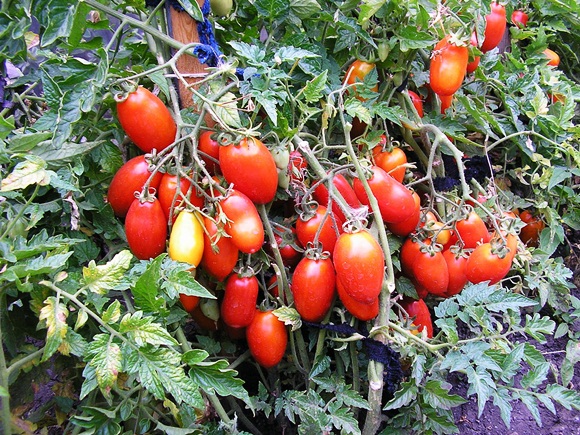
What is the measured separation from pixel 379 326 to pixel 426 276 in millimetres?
193

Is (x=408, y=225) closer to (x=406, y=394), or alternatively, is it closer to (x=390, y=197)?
(x=390, y=197)

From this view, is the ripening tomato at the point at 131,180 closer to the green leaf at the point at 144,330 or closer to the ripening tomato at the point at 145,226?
the ripening tomato at the point at 145,226

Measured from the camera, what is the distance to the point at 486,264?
1085 millimetres

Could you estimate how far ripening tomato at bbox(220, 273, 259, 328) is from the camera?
1022mm

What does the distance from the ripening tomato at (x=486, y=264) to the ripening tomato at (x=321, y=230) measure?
1.03 ft

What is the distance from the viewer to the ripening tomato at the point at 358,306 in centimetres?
98

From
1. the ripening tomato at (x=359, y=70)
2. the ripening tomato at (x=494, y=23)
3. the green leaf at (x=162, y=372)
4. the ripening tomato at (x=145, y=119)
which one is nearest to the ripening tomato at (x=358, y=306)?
the green leaf at (x=162, y=372)

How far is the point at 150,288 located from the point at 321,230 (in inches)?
14.6

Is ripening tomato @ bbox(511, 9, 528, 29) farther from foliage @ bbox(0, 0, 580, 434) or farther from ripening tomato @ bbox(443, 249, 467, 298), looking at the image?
ripening tomato @ bbox(443, 249, 467, 298)

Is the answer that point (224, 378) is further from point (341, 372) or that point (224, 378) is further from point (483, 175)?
point (483, 175)

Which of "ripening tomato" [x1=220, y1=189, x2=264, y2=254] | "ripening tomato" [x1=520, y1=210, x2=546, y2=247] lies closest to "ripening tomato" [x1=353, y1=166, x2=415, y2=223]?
"ripening tomato" [x1=220, y1=189, x2=264, y2=254]

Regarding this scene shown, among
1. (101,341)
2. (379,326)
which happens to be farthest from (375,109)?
(101,341)

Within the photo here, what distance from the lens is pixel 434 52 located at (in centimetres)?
120

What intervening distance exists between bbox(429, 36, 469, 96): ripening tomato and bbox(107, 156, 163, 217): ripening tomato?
0.68m
